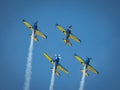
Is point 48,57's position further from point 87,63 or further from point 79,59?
point 87,63

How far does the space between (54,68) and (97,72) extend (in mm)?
4896

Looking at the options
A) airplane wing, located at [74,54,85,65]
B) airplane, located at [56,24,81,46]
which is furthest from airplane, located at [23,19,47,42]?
airplane wing, located at [74,54,85,65]

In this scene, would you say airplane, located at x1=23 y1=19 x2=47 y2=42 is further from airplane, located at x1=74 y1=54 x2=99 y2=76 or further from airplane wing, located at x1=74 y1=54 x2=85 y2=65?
airplane, located at x1=74 y1=54 x2=99 y2=76

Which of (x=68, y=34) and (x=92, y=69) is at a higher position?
(x=68, y=34)

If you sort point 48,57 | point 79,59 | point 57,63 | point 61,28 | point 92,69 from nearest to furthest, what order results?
point 57,63 < point 48,57 < point 61,28 < point 92,69 < point 79,59

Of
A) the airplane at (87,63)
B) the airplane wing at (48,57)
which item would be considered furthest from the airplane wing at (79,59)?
the airplane wing at (48,57)

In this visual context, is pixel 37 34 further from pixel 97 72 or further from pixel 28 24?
pixel 97 72

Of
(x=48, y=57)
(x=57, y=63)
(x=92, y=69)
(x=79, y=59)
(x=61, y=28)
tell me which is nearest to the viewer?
(x=57, y=63)

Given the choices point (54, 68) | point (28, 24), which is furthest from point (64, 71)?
point (28, 24)

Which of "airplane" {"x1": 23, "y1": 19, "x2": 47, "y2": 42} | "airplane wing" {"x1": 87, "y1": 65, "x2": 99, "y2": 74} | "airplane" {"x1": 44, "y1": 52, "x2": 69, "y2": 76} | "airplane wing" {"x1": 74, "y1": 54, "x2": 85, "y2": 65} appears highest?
"airplane" {"x1": 23, "y1": 19, "x2": 47, "y2": 42}

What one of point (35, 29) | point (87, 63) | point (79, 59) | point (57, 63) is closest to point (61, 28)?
point (35, 29)

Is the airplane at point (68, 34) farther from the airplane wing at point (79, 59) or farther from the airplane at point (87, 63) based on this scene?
the airplane at point (87, 63)

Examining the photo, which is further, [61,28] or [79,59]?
[79,59]

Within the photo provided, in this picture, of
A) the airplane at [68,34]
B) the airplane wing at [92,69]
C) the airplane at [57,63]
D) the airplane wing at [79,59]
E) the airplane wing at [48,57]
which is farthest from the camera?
the airplane wing at [92,69]
